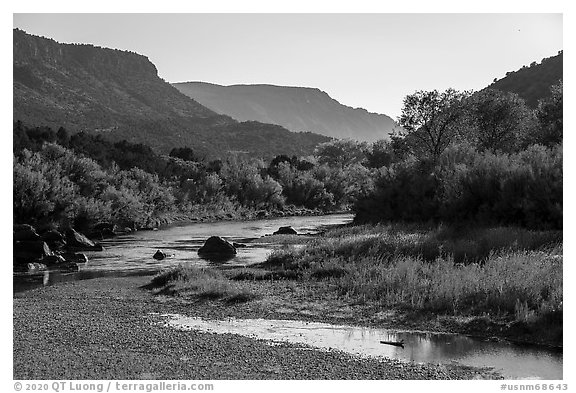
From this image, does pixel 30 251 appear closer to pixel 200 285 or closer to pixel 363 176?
pixel 200 285

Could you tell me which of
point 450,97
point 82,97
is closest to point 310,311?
point 450,97

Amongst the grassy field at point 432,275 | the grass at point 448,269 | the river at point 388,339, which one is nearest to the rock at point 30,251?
the river at point 388,339

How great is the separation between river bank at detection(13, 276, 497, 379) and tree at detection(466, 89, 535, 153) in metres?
46.1

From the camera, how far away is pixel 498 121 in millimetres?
60031

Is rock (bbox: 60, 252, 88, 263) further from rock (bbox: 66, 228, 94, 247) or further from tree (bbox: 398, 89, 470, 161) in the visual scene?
tree (bbox: 398, 89, 470, 161)

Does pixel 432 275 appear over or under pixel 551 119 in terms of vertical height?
under

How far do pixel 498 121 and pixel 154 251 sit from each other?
34904 millimetres

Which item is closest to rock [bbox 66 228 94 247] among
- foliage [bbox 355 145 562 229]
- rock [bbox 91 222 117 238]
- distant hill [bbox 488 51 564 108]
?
rock [bbox 91 222 117 238]

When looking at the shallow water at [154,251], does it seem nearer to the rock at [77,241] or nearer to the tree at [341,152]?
the rock at [77,241]

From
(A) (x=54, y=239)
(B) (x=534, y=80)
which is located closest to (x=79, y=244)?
(A) (x=54, y=239)

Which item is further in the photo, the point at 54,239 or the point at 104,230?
the point at 104,230

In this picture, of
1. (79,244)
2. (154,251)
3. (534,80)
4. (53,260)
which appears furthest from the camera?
(534,80)

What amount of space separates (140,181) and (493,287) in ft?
179

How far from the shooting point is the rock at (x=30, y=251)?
106ft
